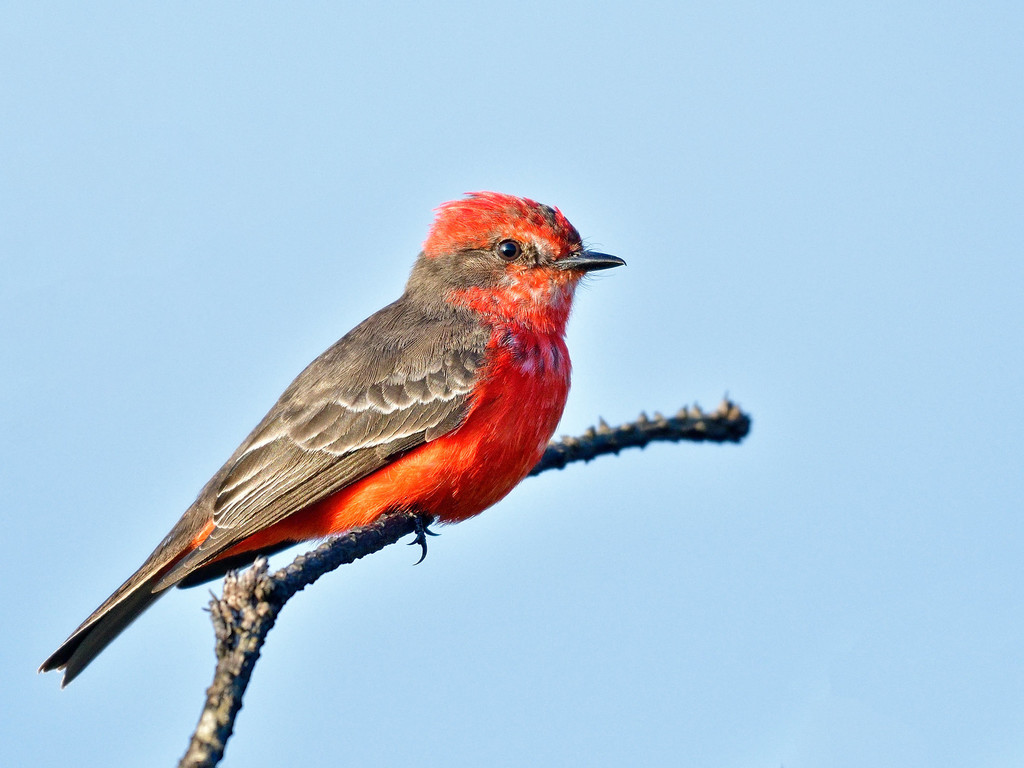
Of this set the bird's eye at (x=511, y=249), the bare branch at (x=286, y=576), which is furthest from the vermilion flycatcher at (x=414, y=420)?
the bare branch at (x=286, y=576)

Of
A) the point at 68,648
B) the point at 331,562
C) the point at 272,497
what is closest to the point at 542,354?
the point at 272,497

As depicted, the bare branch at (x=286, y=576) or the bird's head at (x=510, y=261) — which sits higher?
the bird's head at (x=510, y=261)

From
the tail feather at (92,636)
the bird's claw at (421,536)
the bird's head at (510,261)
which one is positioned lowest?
the tail feather at (92,636)

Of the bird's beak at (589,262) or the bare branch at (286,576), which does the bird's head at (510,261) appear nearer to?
the bird's beak at (589,262)

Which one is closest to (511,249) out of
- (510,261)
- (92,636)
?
(510,261)

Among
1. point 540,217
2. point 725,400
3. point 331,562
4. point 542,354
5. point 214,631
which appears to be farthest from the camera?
point 540,217

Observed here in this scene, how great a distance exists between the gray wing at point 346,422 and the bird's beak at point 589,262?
734 millimetres

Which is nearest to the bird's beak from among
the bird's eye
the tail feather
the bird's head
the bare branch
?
the bird's head

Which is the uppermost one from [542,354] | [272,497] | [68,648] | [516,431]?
[542,354]

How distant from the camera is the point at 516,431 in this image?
6562mm

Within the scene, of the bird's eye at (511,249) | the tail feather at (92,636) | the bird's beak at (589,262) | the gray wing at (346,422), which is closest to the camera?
the tail feather at (92,636)

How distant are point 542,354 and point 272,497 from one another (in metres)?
1.85

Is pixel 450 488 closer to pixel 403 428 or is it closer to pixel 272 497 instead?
pixel 403 428

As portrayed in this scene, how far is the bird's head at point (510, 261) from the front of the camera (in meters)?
7.36
